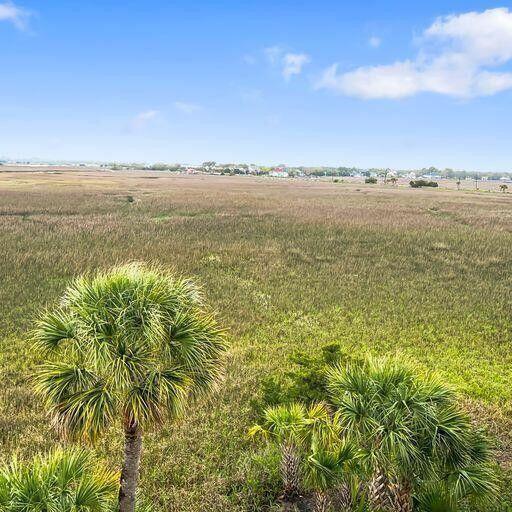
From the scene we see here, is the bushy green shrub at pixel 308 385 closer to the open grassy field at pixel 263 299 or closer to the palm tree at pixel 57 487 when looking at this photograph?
the open grassy field at pixel 263 299

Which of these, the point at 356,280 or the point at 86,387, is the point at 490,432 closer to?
the point at 86,387

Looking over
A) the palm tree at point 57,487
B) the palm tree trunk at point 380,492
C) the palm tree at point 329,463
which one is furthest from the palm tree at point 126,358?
the palm tree trunk at point 380,492

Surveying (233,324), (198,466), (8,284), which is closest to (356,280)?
(233,324)

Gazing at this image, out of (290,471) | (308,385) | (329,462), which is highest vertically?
(329,462)

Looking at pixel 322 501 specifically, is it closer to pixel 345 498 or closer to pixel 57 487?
pixel 345 498

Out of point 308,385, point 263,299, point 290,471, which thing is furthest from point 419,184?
point 290,471

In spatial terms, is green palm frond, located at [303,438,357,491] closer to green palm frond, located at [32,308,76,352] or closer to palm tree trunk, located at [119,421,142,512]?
palm tree trunk, located at [119,421,142,512]
